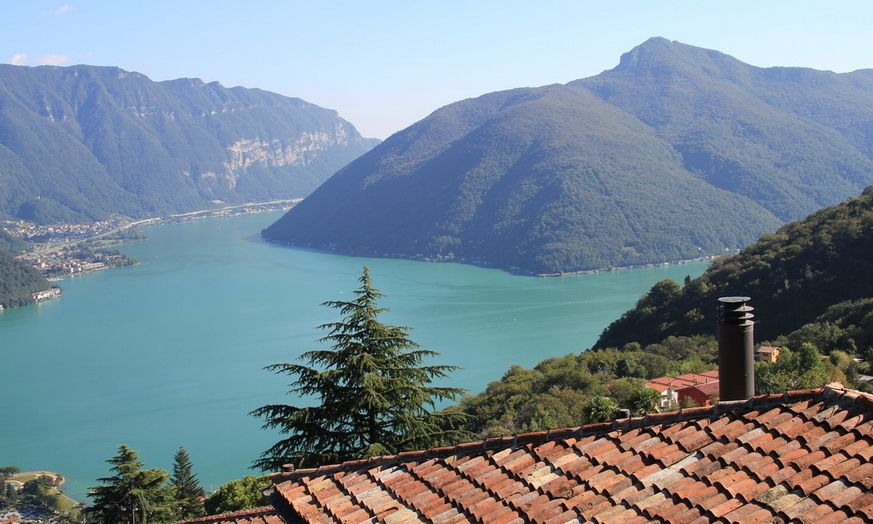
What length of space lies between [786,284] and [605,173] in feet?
190

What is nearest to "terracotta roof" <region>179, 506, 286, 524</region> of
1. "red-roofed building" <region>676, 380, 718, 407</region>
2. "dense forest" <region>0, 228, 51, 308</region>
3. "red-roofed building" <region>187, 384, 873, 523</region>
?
"red-roofed building" <region>187, 384, 873, 523</region>

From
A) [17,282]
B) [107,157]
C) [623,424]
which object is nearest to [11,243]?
[17,282]

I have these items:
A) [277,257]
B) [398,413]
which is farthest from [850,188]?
[398,413]

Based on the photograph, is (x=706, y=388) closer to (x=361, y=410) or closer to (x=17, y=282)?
(x=361, y=410)

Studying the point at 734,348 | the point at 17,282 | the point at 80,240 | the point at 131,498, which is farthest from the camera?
the point at 80,240

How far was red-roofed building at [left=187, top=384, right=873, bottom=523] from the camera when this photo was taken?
2129 millimetres

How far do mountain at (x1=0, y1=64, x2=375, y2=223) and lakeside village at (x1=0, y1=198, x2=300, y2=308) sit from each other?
7.23m

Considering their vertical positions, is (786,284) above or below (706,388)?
above

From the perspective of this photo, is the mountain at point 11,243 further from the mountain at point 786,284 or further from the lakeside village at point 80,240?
the mountain at point 786,284

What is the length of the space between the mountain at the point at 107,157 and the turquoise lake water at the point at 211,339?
2894 inches

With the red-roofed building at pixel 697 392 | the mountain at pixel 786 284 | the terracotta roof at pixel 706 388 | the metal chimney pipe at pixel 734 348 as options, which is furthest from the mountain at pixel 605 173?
the metal chimney pipe at pixel 734 348

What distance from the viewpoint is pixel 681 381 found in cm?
1633

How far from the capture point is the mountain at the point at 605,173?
70.9m

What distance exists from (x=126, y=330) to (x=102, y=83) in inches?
6590
